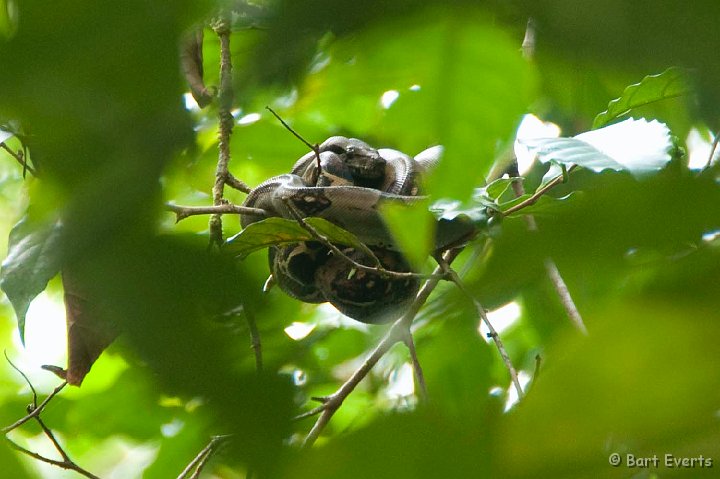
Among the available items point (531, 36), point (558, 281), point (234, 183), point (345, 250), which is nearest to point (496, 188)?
point (558, 281)

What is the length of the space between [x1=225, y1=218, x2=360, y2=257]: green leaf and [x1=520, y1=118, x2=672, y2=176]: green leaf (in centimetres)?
46

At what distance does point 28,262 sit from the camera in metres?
0.56

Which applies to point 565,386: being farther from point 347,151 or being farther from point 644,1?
point 347,151

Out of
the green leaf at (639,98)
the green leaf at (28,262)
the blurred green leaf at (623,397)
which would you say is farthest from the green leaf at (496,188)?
the blurred green leaf at (623,397)

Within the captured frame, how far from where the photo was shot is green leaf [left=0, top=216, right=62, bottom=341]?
0.33 m

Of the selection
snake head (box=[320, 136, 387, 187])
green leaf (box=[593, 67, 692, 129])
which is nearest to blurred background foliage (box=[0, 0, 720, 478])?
green leaf (box=[593, 67, 692, 129])

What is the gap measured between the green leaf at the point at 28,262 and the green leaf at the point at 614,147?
74 cm

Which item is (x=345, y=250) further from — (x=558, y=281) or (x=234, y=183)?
(x=558, y=281)

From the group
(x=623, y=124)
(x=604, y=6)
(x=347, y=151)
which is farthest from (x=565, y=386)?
(x=347, y=151)

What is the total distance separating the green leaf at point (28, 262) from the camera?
0.33 meters

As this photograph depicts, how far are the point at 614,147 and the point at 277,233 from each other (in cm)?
74

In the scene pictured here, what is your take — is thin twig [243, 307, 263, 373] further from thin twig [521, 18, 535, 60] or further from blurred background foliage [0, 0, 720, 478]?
thin twig [521, 18, 535, 60]

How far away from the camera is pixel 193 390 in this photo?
316mm

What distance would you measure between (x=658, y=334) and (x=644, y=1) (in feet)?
0.39
